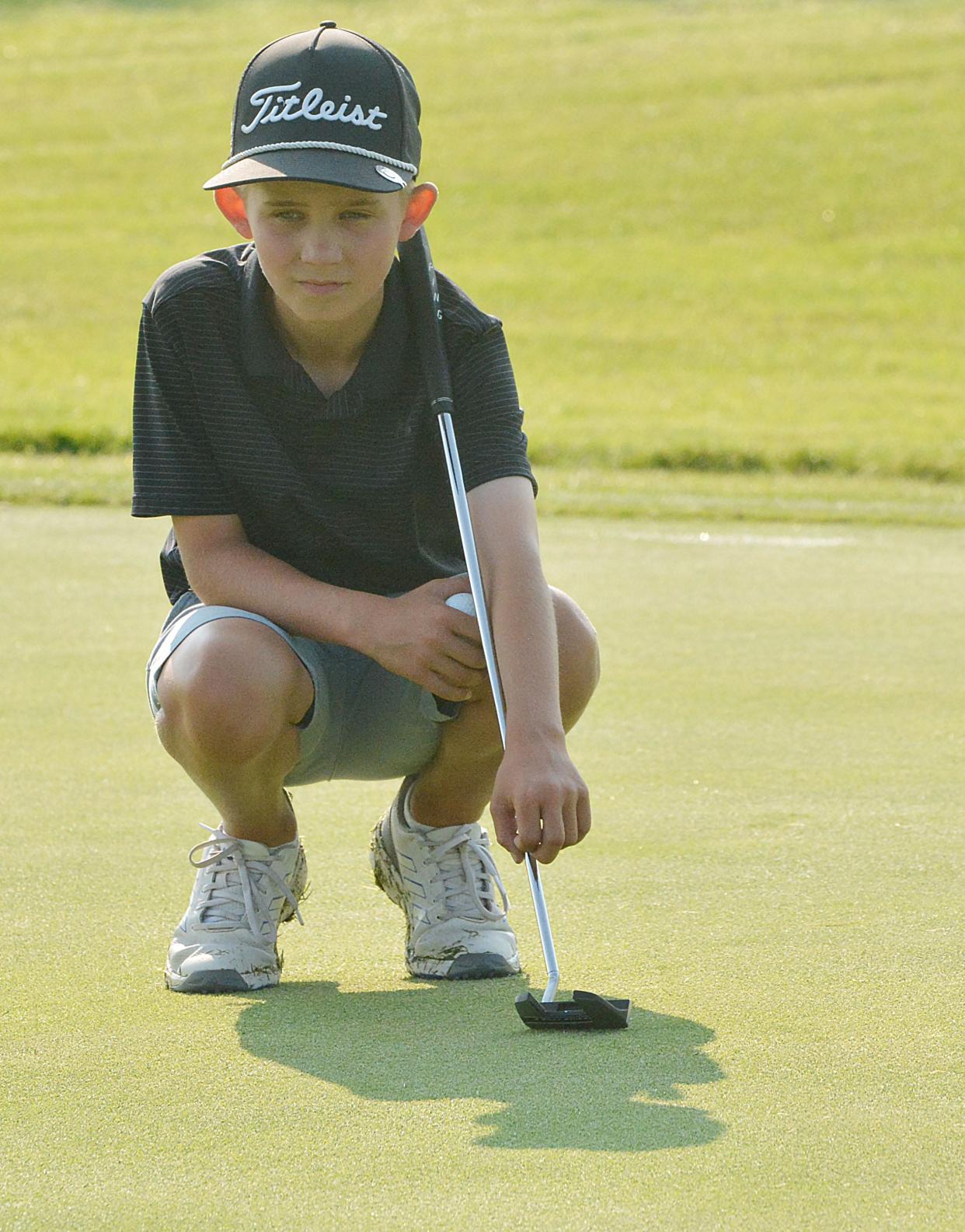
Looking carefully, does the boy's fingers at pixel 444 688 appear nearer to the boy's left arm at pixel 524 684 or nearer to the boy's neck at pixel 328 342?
the boy's left arm at pixel 524 684

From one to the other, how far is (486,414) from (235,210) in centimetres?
42

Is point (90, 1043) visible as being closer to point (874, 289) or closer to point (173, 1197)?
point (173, 1197)

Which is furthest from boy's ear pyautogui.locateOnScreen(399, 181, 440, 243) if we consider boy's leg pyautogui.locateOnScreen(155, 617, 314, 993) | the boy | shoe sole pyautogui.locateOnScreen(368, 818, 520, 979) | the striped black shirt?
shoe sole pyautogui.locateOnScreen(368, 818, 520, 979)

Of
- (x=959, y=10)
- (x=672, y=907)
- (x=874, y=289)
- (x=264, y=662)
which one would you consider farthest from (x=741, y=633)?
(x=959, y=10)

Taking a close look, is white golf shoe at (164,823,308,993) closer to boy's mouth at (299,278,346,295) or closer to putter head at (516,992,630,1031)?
putter head at (516,992,630,1031)

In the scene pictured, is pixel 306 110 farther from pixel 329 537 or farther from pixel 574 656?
pixel 574 656

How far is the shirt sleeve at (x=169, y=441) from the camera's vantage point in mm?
2580

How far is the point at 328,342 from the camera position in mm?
2602

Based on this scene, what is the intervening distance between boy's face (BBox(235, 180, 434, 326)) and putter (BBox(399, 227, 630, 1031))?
129 millimetres

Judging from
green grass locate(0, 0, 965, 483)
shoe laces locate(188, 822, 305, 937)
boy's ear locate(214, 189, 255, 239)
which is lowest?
shoe laces locate(188, 822, 305, 937)

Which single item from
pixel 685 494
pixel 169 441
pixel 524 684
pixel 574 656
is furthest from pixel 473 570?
pixel 685 494

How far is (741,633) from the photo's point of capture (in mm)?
4742

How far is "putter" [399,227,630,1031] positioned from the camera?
2.17 m

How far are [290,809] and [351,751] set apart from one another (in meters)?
0.12
